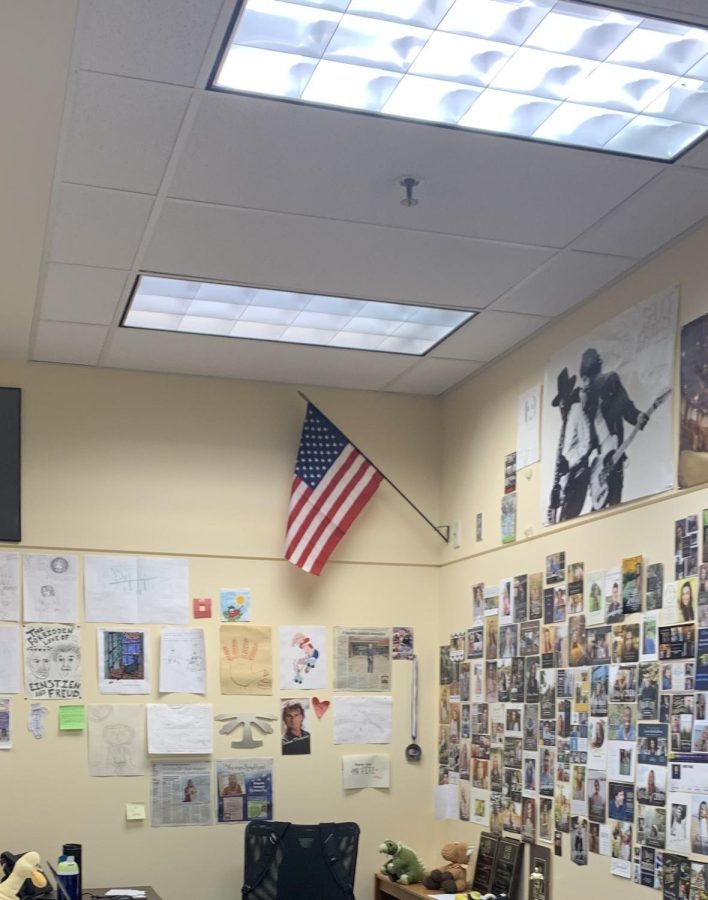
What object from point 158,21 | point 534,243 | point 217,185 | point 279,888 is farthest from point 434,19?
point 279,888

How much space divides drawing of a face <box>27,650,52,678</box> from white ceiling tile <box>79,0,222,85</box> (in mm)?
3092

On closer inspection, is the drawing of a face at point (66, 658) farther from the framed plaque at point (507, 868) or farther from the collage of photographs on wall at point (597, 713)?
the framed plaque at point (507, 868)

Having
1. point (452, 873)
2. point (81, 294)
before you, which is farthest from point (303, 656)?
point (81, 294)

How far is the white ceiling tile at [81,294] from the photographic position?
4.40 metres

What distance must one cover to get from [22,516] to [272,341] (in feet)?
4.77

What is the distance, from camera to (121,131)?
3354 millimetres

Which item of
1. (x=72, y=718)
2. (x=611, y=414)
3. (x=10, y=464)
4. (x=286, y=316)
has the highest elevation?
(x=286, y=316)

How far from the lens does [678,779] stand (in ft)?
12.4

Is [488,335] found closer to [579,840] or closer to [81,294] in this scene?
[81,294]

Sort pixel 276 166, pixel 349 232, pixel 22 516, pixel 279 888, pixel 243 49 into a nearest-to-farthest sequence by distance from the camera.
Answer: pixel 243 49
pixel 276 166
pixel 349 232
pixel 279 888
pixel 22 516

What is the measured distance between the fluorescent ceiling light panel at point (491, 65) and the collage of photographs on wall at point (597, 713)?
134cm

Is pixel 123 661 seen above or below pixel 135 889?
above

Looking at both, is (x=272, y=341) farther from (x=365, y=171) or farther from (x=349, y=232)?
(x=365, y=171)

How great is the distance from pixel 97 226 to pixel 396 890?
3331 mm
